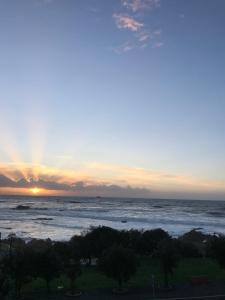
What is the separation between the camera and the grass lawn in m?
36.2

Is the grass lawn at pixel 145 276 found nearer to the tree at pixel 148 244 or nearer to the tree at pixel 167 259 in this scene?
the tree at pixel 167 259

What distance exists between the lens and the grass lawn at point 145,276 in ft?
119

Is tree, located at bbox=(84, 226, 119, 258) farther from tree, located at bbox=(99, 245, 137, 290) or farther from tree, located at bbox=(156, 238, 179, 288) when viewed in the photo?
tree, located at bbox=(99, 245, 137, 290)

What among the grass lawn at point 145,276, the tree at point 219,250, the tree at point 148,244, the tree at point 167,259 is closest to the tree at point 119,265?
the grass lawn at point 145,276

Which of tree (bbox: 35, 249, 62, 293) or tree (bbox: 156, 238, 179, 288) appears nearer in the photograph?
tree (bbox: 35, 249, 62, 293)

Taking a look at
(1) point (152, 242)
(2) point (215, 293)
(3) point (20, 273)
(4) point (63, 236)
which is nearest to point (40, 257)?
(3) point (20, 273)

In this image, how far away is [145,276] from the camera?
3894 centimetres

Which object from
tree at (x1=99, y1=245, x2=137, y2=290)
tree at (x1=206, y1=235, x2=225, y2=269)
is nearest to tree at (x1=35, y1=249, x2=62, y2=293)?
tree at (x1=99, y1=245, x2=137, y2=290)

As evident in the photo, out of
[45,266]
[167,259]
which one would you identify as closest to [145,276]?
[167,259]

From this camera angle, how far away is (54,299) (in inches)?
1282

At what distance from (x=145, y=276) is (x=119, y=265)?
16.5 ft

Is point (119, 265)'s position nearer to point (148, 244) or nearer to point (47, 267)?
point (47, 267)

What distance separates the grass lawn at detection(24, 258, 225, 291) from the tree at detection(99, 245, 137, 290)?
1110 millimetres

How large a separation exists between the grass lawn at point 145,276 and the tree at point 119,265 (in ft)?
3.64
